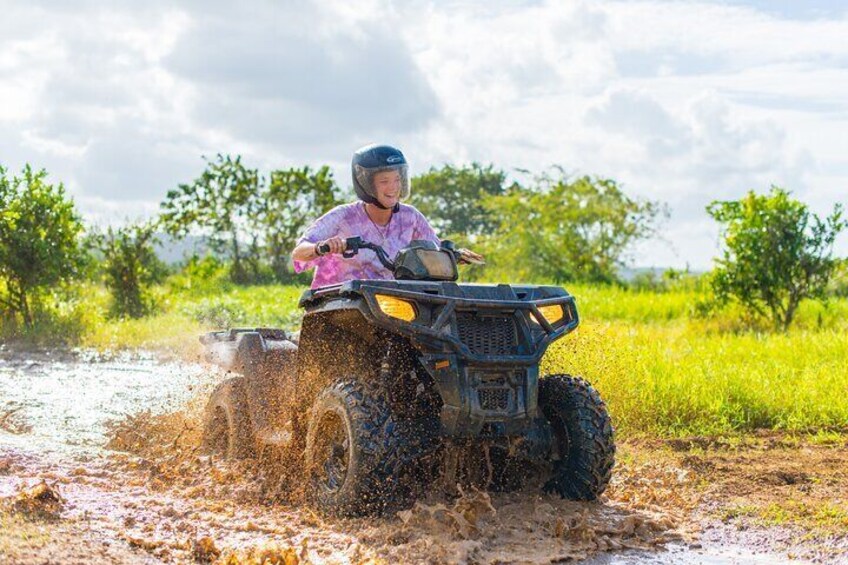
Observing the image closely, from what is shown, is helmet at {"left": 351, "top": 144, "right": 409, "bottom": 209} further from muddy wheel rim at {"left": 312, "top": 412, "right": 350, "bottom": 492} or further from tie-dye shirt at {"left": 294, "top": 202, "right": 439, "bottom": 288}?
muddy wheel rim at {"left": 312, "top": 412, "right": 350, "bottom": 492}

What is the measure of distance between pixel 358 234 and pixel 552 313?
142 centimetres

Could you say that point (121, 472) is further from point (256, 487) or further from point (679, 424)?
point (679, 424)

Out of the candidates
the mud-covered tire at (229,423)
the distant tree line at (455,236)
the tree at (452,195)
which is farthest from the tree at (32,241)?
the tree at (452,195)

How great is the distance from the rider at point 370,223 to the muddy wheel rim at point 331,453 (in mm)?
989

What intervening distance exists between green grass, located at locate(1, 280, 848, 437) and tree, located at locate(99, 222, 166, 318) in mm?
1031

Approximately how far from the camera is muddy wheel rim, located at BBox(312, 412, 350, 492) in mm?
5824

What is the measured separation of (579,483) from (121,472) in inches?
138

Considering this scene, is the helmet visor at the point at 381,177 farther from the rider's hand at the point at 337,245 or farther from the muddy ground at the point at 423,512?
the muddy ground at the point at 423,512

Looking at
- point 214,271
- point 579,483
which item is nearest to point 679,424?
point 579,483

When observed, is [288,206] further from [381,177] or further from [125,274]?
[381,177]

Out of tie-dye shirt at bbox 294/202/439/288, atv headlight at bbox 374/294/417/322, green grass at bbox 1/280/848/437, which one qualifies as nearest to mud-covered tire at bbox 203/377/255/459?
tie-dye shirt at bbox 294/202/439/288

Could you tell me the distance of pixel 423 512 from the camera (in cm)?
562

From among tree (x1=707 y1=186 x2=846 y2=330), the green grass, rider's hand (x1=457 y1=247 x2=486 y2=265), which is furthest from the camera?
tree (x1=707 y1=186 x2=846 y2=330)

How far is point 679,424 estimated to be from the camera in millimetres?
9148
